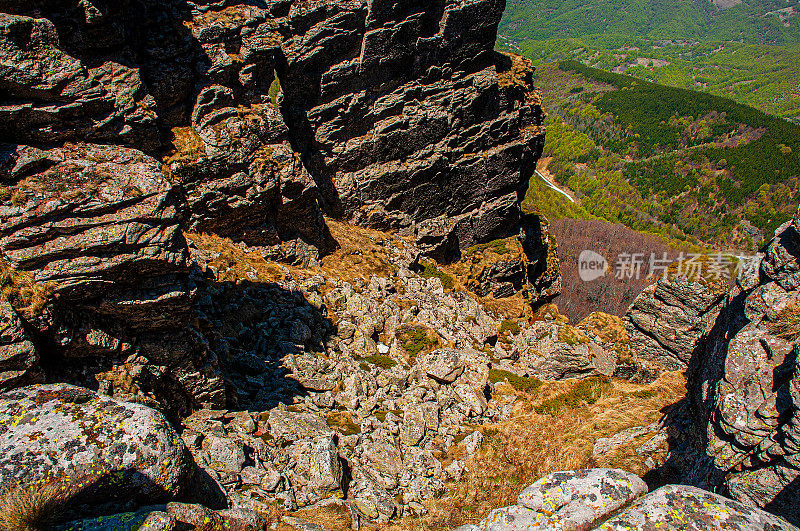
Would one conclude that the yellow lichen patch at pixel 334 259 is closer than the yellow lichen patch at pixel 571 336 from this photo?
Yes

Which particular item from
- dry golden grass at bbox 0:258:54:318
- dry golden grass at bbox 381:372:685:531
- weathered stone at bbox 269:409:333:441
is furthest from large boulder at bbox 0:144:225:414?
dry golden grass at bbox 381:372:685:531

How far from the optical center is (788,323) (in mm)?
9453

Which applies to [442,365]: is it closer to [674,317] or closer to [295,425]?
[295,425]

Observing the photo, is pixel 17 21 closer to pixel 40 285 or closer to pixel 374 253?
pixel 40 285

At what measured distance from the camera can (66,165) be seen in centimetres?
1115

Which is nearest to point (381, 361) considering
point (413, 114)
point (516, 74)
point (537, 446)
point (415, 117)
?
point (537, 446)

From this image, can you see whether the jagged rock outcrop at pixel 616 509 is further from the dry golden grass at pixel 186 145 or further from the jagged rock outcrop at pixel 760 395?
the dry golden grass at pixel 186 145

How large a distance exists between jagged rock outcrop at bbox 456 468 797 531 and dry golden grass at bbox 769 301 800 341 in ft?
14.7

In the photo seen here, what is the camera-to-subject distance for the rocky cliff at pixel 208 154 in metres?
10.6

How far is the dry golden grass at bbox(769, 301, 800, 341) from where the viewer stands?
9345 mm

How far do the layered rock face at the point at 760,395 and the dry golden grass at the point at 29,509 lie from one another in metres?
12.8

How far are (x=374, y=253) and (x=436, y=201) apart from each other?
882 cm

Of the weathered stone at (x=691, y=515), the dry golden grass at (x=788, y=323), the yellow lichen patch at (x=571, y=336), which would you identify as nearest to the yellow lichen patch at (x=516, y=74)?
the yellow lichen patch at (x=571, y=336)

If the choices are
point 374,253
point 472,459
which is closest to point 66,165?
Answer: point 472,459
